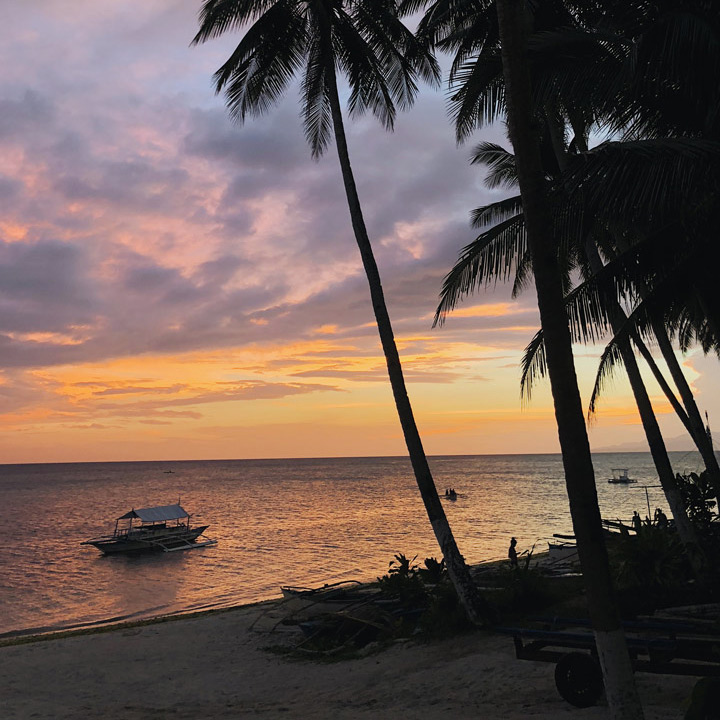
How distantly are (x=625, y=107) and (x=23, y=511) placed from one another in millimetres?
99609

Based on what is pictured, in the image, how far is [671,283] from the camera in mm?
10523

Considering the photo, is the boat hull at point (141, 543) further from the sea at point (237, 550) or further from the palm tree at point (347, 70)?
the palm tree at point (347, 70)

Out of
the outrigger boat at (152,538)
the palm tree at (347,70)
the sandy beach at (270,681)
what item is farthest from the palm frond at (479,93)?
the outrigger boat at (152,538)

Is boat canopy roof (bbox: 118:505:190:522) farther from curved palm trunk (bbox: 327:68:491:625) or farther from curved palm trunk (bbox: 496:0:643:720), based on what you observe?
curved palm trunk (bbox: 496:0:643:720)

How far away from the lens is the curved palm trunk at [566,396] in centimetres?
553

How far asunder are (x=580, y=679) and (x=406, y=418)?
606cm

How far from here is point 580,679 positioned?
26.3 feet

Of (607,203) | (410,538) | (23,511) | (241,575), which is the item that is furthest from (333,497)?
(607,203)

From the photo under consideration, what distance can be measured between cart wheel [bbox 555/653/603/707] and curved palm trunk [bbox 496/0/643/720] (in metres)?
2.47

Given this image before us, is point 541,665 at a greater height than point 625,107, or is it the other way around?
point 625,107

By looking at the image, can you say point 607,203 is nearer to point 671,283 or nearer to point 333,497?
point 671,283

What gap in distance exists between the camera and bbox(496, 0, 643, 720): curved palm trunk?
18.1ft

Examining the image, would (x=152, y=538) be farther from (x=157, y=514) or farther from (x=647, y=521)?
(x=647, y=521)

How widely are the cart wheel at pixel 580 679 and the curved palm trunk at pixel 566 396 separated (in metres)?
2.47
